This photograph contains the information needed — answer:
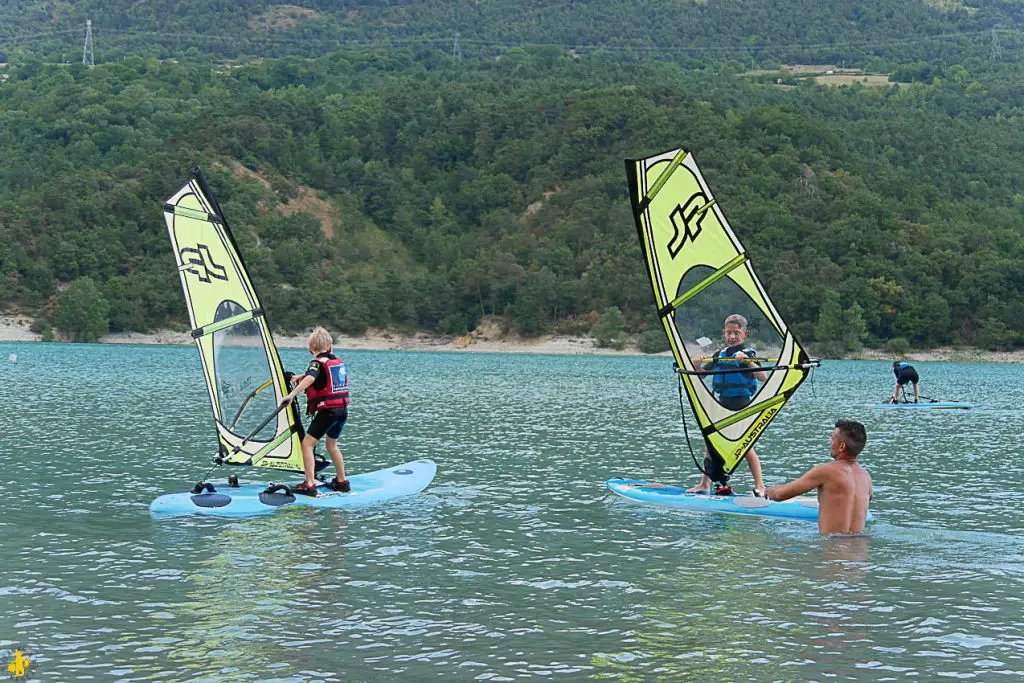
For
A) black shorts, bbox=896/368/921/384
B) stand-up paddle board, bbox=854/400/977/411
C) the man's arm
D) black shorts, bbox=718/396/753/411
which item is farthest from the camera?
stand-up paddle board, bbox=854/400/977/411

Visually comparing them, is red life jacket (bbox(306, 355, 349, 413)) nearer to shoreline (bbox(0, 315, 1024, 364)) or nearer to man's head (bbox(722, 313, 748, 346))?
man's head (bbox(722, 313, 748, 346))

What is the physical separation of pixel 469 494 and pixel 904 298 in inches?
3400

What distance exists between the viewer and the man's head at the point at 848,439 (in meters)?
11.8

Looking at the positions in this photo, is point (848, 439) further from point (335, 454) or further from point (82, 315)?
point (82, 315)

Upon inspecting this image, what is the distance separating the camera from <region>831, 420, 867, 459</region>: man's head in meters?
11.8

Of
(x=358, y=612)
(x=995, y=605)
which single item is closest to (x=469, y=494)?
(x=358, y=612)

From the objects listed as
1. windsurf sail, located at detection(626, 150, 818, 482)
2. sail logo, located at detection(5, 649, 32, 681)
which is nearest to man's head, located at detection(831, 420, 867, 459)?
windsurf sail, located at detection(626, 150, 818, 482)

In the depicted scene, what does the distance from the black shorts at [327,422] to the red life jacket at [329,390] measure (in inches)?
2.3

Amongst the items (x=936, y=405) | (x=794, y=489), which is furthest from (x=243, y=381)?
(x=936, y=405)

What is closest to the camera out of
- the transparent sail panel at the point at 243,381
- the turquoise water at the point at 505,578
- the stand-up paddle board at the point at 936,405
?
the turquoise water at the point at 505,578

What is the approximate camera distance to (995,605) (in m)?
10.4

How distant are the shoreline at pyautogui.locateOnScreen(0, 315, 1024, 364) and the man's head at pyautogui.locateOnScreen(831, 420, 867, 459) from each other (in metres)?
87.5

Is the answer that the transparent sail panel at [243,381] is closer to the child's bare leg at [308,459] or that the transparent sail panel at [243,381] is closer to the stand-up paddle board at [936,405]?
the child's bare leg at [308,459]

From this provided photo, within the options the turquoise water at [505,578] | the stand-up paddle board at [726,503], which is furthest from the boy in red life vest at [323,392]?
the stand-up paddle board at [726,503]
